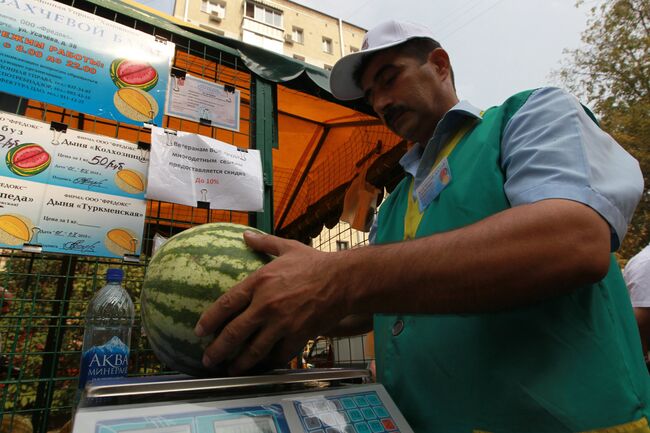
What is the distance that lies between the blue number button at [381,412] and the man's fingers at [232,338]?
284 mm

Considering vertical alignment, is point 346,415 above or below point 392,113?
below

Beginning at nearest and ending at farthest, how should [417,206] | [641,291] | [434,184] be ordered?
[434,184]
[417,206]
[641,291]

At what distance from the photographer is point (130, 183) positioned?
1.55m

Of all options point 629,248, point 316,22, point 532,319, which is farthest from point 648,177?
point 316,22

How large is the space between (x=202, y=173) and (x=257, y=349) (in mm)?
1130

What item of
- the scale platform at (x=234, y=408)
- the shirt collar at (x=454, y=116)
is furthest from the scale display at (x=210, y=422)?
the shirt collar at (x=454, y=116)

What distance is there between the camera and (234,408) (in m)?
0.64

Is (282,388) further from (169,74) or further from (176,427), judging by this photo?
(169,74)

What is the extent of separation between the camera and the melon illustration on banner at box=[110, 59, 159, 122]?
162 cm

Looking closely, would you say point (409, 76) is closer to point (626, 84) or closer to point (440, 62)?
point (440, 62)

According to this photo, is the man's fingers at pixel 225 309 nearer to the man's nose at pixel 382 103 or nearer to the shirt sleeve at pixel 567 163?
the shirt sleeve at pixel 567 163

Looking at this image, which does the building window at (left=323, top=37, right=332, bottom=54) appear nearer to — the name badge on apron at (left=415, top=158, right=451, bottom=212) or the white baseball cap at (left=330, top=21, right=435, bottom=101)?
the white baseball cap at (left=330, top=21, right=435, bottom=101)

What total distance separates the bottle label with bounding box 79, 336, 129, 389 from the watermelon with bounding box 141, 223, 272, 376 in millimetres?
355

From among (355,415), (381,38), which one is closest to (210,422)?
(355,415)
